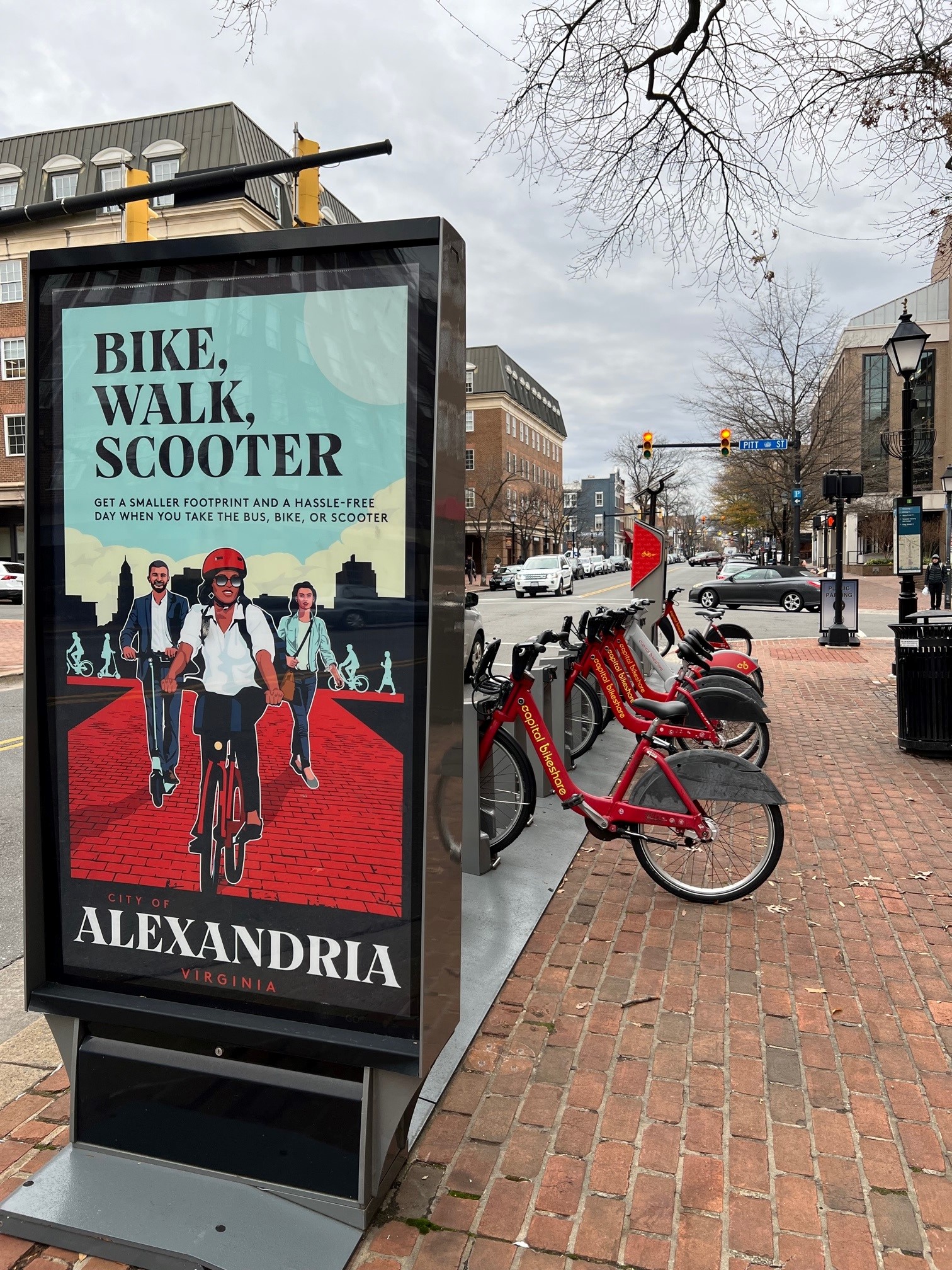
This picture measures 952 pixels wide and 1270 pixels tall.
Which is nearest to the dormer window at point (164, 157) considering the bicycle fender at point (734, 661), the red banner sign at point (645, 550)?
the red banner sign at point (645, 550)

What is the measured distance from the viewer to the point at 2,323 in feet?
133

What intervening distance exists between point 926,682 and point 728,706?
2.47 metres

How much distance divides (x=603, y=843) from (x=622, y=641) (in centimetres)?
201

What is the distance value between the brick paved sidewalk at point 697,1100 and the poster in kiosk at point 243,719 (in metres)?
0.30

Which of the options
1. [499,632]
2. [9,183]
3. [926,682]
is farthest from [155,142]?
[926,682]

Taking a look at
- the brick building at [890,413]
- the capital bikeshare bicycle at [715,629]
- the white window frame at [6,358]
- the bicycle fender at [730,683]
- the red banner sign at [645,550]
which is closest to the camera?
the bicycle fender at [730,683]

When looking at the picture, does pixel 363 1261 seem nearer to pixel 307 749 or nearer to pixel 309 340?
pixel 307 749

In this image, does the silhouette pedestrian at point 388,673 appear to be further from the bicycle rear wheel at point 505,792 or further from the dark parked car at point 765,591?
the dark parked car at point 765,591

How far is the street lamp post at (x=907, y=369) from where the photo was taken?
11264 mm

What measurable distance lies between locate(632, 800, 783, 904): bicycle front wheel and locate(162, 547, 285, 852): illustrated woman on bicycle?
2536 millimetres

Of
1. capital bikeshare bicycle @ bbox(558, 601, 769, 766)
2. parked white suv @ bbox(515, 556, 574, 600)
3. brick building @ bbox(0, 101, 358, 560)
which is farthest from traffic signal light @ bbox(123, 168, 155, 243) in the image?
parked white suv @ bbox(515, 556, 574, 600)

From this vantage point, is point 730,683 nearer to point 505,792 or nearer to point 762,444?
point 505,792

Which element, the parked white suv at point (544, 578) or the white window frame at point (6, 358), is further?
the white window frame at point (6, 358)

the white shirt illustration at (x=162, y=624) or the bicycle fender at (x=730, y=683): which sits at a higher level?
the white shirt illustration at (x=162, y=624)
